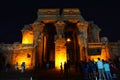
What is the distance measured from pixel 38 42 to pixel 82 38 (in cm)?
876

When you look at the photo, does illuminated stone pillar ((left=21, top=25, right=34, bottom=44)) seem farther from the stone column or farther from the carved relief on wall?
the carved relief on wall

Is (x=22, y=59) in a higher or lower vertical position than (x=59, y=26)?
lower

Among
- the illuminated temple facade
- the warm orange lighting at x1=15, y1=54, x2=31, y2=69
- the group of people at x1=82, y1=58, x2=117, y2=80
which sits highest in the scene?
the illuminated temple facade

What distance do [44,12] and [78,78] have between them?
883 inches

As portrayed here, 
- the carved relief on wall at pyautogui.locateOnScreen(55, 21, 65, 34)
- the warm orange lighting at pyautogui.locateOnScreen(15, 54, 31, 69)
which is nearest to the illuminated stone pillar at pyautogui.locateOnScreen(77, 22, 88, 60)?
the carved relief on wall at pyautogui.locateOnScreen(55, 21, 65, 34)

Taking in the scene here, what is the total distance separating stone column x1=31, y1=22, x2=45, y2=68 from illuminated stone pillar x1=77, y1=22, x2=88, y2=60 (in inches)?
304

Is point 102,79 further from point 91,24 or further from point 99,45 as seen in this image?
point 91,24

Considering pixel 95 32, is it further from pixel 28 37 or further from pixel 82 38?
pixel 28 37

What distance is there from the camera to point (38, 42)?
1590 inches

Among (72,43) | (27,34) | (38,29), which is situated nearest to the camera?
(38,29)

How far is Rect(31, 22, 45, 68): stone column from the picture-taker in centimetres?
3969

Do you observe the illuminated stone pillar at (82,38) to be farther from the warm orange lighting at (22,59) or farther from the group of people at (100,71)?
the group of people at (100,71)

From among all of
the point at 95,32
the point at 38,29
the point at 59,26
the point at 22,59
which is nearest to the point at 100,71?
the point at 59,26

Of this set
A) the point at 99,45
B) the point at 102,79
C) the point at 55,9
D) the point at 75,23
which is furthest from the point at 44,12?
the point at 102,79
